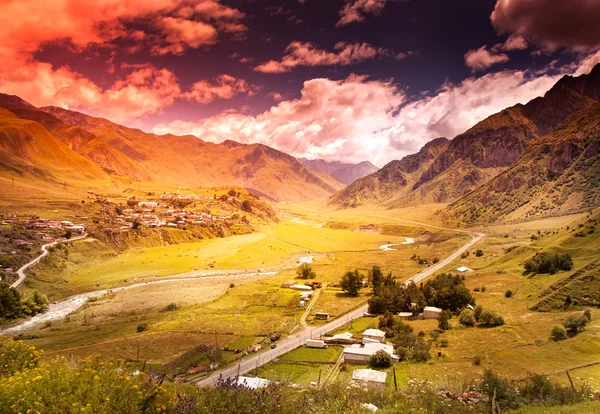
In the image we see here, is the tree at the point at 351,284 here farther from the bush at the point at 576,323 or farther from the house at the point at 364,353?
the bush at the point at 576,323

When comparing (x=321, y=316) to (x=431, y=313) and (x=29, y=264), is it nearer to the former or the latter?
(x=431, y=313)

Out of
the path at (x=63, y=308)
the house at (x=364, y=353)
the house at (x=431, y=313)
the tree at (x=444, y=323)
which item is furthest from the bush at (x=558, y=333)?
the path at (x=63, y=308)

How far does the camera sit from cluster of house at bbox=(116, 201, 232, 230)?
147 m

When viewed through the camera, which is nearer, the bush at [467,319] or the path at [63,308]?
the bush at [467,319]

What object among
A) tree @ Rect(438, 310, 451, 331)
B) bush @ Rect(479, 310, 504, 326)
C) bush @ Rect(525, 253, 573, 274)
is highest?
bush @ Rect(525, 253, 573, 274)

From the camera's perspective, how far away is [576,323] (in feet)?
130

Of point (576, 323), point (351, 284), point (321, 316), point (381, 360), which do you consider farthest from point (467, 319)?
point (351, 284)

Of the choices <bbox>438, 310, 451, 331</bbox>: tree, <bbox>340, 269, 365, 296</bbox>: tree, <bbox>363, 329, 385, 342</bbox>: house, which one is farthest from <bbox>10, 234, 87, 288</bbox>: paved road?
<bbox>438, 310, 451, 331</bbox>: tree

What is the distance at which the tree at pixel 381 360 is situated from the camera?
132 ft

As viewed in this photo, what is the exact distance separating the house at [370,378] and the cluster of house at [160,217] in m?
123

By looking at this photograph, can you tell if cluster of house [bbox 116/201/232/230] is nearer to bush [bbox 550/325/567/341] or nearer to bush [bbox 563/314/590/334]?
bush [bbox 550/325/567/341]

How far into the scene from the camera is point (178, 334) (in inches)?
2121

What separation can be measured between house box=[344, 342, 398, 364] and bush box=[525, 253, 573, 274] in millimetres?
40225

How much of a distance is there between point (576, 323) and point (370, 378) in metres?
25.8
